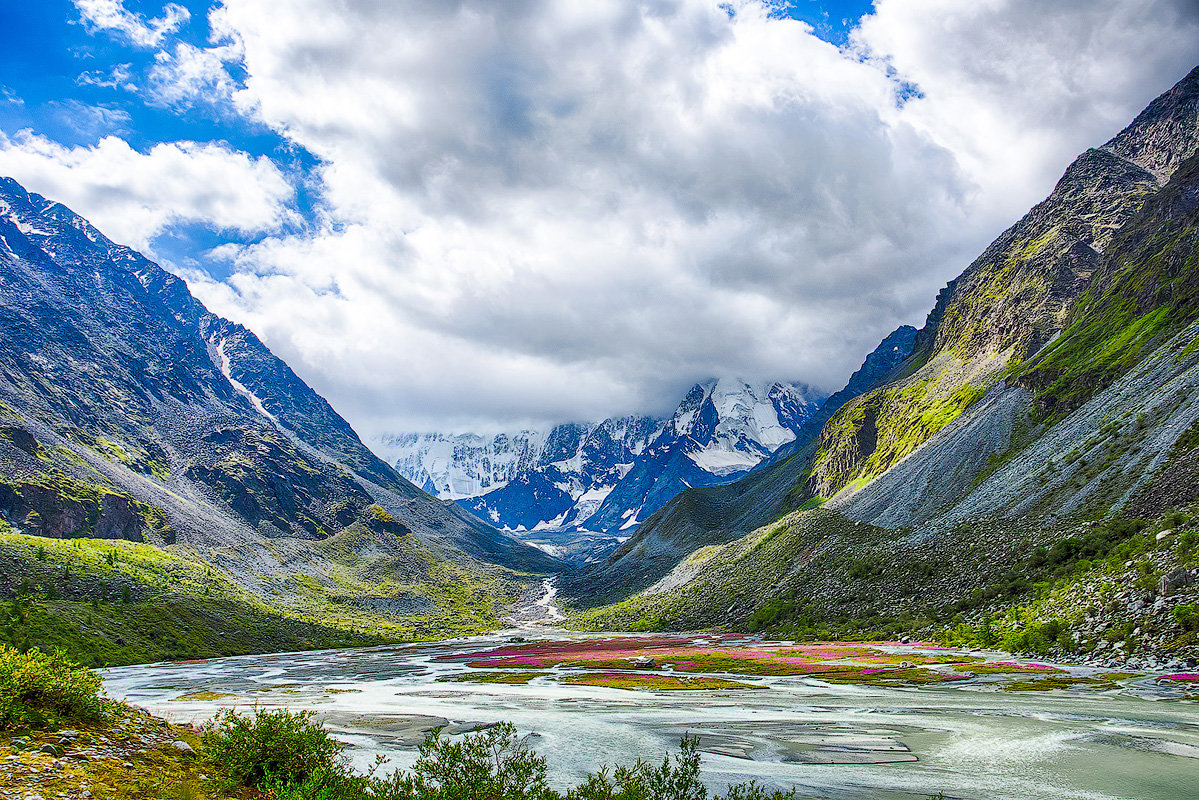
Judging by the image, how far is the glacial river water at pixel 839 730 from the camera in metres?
23.4

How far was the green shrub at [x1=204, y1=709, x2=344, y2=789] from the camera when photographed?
17703 mm

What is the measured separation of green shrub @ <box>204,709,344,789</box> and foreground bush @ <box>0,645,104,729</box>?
359 centimetres

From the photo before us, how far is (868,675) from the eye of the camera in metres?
53.8

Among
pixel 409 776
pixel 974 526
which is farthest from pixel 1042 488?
pixel 409 776

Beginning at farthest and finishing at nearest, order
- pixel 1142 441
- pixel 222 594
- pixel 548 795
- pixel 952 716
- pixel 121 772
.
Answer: pixel 222 594, pixel 1142 441, pixel 952 716, pixel 548 795, pixel 121 772

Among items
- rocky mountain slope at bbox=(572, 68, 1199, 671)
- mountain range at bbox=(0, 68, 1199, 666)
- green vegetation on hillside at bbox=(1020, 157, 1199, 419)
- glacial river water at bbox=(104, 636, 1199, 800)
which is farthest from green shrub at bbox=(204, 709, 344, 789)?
green vegetation on hillside at bbox=(1020, 157, 1199, 419)

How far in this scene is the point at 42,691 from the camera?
1708 cm

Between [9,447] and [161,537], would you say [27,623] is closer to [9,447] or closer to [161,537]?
[161,537]

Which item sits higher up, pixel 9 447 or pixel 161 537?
pixel 9 447

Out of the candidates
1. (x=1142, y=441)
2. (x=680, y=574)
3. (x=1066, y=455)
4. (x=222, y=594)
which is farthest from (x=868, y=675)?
(x=222, y=594)

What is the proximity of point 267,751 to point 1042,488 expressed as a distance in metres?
92.9

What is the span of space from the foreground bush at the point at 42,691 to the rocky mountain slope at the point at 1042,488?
5959 cm

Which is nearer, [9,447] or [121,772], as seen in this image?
[121,772]

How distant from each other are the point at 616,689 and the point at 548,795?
47.0 meters
